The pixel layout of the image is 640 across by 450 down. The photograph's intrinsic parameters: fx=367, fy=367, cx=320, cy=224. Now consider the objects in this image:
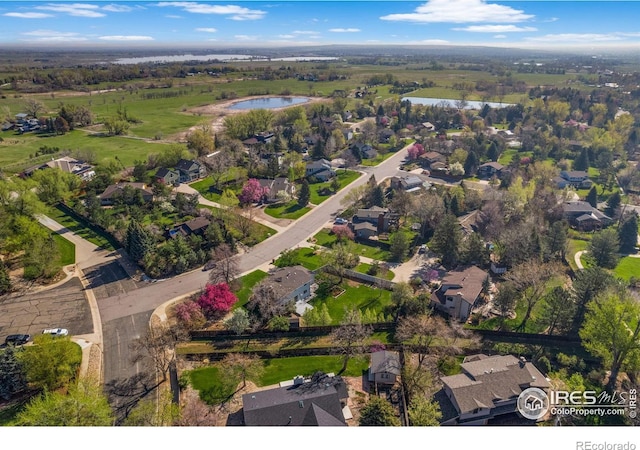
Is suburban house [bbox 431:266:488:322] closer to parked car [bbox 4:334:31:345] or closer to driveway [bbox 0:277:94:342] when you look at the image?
driveway [bbox 0:277:94:342]

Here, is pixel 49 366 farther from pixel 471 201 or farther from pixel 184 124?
pixel 184 124

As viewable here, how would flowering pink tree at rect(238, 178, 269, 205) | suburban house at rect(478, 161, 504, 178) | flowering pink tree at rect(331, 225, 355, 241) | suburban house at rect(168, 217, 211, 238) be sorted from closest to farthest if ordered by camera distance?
suburban house at rect(168, 217, 211, 238)
flowering pink tree at rect(331, 225, 355, 241)
flowering pink tree at rect(238, 178, 269, 205)
suburban house at rect(478, 161, 504, 178)

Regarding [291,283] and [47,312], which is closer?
[47,312]

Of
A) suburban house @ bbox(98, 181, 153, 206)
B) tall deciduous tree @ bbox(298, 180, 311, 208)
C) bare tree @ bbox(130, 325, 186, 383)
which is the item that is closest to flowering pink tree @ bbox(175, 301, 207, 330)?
bare tree @ bbox(130, 325, 186, 383)

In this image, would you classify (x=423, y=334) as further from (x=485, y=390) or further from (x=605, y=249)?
(x=605, y=249)

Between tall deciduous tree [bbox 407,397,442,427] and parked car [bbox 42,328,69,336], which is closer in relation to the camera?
tall deciduous tree [bbox 407,397,442,427]

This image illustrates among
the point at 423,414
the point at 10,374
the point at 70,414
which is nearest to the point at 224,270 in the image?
the point at 10,374
